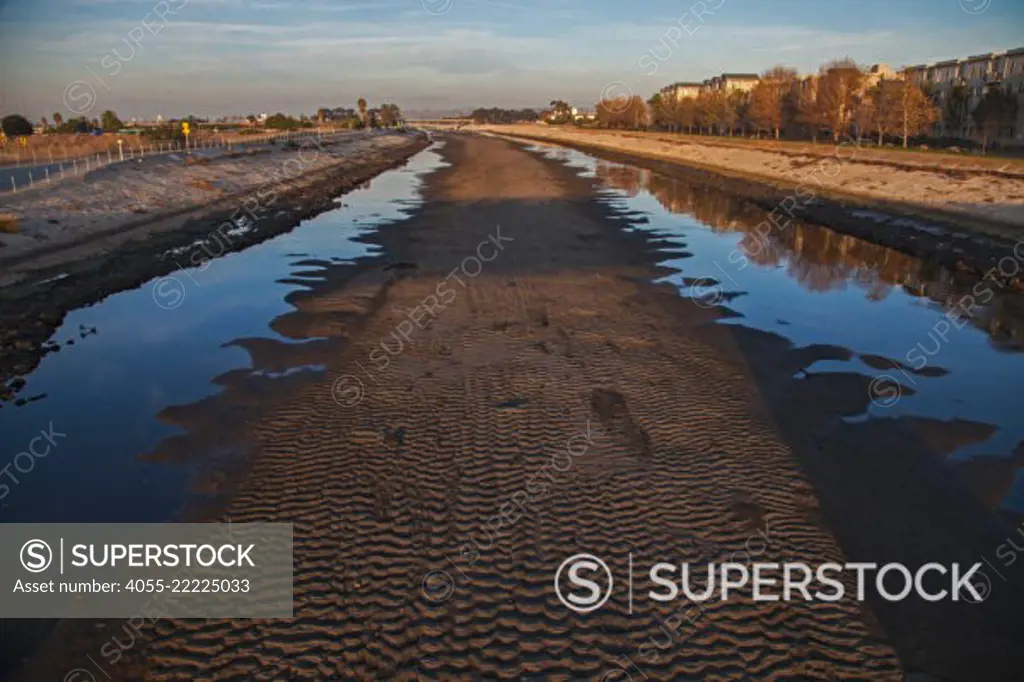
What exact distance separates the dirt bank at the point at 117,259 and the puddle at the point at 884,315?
15276mm

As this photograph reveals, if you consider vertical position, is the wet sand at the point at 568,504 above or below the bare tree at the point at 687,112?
below

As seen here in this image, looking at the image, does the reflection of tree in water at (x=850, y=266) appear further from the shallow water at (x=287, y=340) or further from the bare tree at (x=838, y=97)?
the bare tree at (x=838, y=97)

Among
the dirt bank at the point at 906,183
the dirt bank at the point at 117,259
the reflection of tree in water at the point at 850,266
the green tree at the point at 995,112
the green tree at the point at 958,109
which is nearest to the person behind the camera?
the dirt bank at the point at 117,259

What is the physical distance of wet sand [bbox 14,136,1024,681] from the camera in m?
5.57

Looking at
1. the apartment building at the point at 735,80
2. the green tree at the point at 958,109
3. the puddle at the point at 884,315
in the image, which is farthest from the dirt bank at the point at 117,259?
the apartment building at the point at 735,80

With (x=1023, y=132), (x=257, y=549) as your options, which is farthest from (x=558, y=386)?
(x=1023, y=132)

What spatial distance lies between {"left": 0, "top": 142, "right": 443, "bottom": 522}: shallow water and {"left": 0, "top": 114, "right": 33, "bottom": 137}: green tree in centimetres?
6654

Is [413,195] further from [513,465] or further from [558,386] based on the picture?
[513,465]

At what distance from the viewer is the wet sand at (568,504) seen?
18.3 feet

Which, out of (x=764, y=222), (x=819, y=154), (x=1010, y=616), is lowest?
(x=1010, y=616)

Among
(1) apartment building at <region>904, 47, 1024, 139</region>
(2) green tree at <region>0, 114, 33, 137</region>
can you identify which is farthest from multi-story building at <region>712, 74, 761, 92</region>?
(2) green tree at <region>0, 114, 33, 137</region>

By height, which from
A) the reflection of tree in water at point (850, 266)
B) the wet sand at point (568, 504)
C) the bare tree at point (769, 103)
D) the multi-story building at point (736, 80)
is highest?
the multi-story building at point (736, 80)

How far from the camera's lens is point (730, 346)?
44.0 ft

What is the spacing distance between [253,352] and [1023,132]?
74895mm
